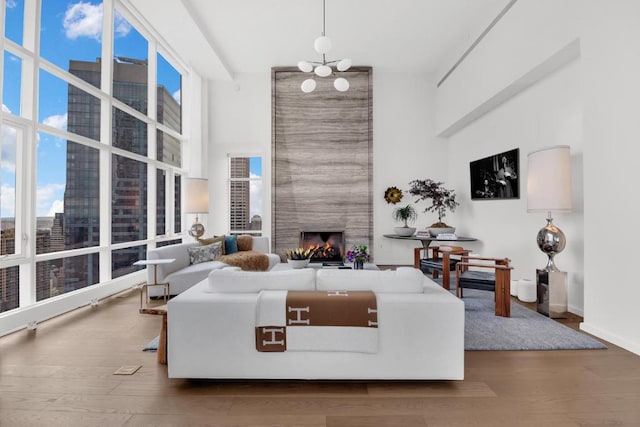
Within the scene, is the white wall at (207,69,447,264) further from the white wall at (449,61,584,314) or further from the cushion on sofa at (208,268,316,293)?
the cushion on sofa at (208,268,316,293)

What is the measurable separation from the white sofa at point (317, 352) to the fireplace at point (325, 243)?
187 inches

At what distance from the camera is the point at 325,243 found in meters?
6.91

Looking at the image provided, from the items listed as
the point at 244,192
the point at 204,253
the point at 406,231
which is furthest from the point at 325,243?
the point at 204,253

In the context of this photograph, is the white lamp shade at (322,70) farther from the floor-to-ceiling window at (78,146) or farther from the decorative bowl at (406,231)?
the decorative bowl at (406,231)

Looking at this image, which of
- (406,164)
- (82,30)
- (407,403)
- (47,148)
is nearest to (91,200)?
(47,148)

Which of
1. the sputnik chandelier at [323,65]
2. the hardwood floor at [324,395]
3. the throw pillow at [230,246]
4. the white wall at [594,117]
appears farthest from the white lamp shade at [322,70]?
the hardwood floor at [324,395]

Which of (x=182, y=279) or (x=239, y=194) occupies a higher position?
(x=239, y=194)

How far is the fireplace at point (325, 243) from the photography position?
6.86 m

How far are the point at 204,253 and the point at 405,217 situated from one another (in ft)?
12.8

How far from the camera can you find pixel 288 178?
6.94 meters

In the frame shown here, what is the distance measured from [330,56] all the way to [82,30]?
394cm

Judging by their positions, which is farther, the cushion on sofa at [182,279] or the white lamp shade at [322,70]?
the white lamp shade at [322,70]

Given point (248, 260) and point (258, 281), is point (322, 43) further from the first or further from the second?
point (248, 260)

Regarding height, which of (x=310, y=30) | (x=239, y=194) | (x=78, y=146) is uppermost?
(x=310, y=30)
